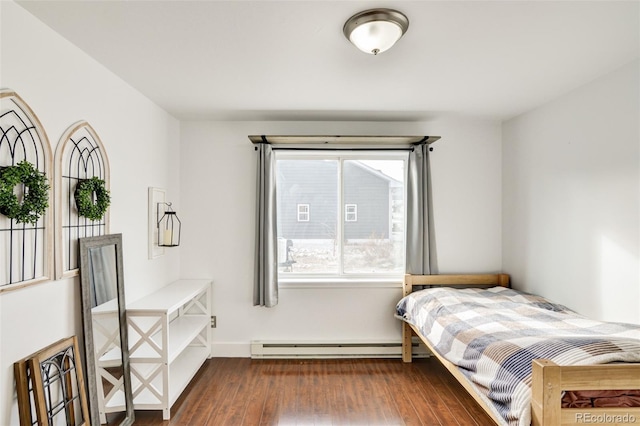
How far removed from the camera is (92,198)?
7.07ft

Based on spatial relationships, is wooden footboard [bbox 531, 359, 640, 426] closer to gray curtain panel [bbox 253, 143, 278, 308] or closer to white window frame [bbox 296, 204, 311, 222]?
gray curtain panel [bbox 253, 143, 278, 308]

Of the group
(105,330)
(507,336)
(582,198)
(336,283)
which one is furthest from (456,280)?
(105,330)

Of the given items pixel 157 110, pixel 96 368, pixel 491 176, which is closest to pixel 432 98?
pixel 491 176

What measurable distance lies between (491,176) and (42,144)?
12.5 ft

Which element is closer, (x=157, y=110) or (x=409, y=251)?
(x=157, y=110)

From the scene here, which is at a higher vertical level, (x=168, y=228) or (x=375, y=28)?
(x=375, y=28)

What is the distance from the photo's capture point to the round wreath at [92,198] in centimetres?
199

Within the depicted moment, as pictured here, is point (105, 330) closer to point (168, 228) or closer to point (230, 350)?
point (168, 228)

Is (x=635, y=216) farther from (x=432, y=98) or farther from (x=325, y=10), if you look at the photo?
(x=325, y=10)

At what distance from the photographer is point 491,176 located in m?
3.70

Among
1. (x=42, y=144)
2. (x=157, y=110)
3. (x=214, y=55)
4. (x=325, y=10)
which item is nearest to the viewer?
(x=325, y=10)

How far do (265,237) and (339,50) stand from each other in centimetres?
198

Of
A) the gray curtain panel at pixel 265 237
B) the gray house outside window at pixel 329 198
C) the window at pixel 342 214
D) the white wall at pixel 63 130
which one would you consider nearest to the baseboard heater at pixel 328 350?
the gray curtain panel at pixel 265 237

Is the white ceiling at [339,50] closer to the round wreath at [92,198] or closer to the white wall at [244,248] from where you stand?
the white wall at [244,248]
